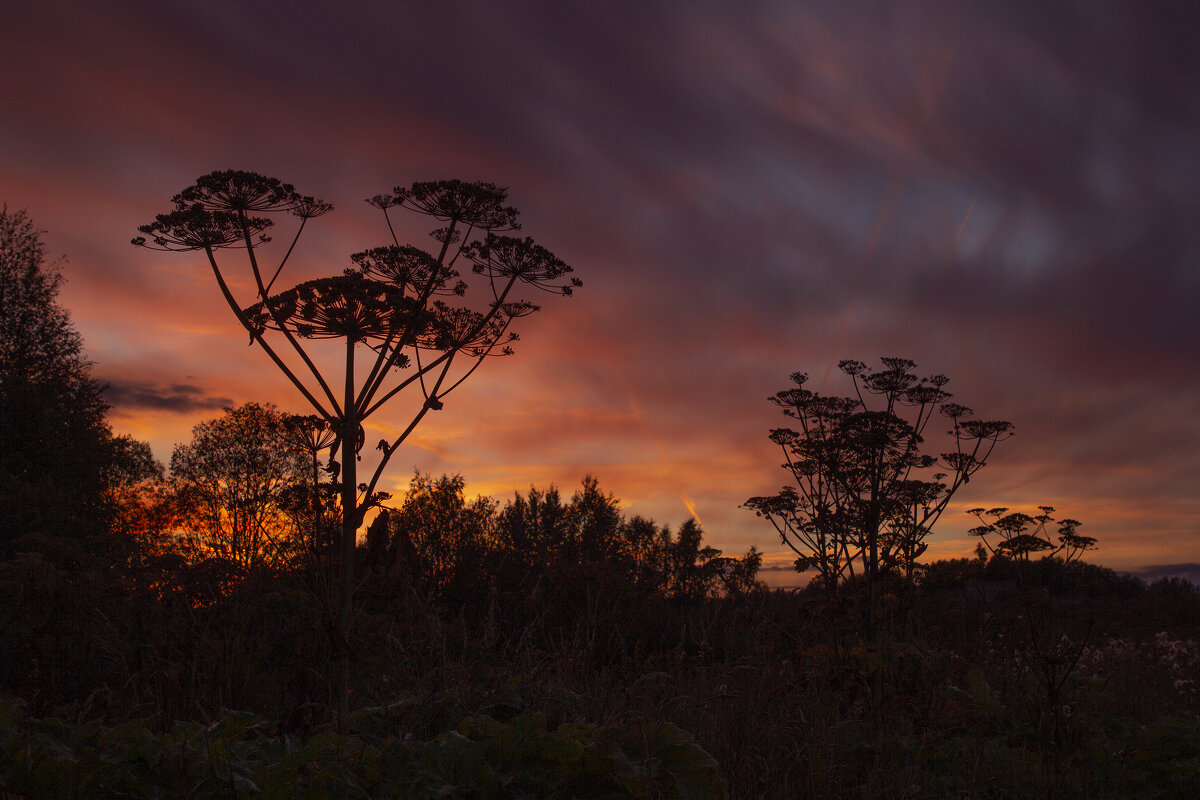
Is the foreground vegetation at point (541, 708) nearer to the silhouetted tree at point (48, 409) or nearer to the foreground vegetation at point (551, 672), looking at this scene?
the foreground vegetation at point (551, 672)

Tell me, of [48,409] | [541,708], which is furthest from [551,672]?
[48,409]

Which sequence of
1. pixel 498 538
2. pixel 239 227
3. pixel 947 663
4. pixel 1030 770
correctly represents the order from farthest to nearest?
pixel 498 538 < pixel 947 663 < pixel 239 227 < pixel 1030 770

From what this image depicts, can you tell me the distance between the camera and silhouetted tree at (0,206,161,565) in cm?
2038

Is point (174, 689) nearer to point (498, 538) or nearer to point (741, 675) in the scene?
point (741, 675)

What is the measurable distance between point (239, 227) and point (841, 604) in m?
5.85

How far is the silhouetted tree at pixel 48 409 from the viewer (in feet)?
66.8

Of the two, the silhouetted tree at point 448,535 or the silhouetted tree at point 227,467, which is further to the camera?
the silhouetted tree at point 227,467

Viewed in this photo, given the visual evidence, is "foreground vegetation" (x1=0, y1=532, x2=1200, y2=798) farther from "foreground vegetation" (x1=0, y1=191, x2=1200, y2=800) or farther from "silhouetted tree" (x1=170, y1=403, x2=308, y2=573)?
"silhouetted tree" (x1=170, y1=403, x2=308, y2=573)

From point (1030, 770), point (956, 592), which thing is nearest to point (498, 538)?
point (956, 592)

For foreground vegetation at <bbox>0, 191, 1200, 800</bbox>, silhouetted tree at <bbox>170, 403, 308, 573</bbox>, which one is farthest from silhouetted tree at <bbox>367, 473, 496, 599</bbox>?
silhouetted tree at <bbox>170, 403, 308, 573</bbox>

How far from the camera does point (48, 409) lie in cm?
2086

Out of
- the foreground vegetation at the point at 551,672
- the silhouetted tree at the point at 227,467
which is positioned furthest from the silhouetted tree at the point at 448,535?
the silhouetted tree at the point at 227,467

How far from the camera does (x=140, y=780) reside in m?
2.91

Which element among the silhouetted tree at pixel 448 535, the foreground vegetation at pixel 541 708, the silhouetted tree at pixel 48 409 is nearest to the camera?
the foreground vegetation at pixel 541 708
